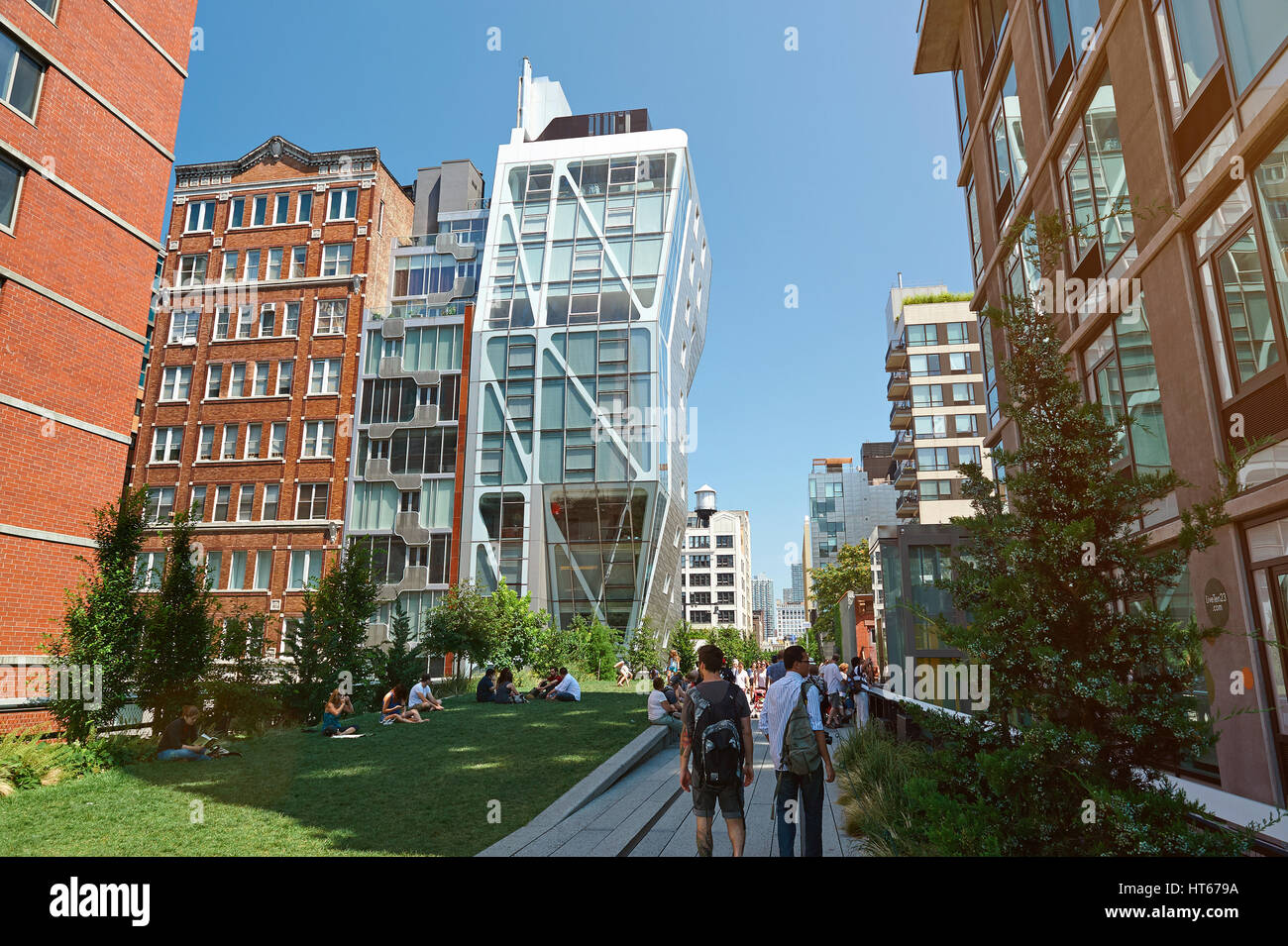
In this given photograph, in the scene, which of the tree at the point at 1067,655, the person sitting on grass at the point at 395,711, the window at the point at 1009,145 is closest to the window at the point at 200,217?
the person sitting on grass at the point at 395,711

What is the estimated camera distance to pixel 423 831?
8.38 metres

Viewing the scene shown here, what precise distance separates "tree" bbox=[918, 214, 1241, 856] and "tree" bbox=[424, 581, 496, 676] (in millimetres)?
25249

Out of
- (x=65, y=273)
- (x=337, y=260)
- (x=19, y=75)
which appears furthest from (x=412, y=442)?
(x=19, y=75)

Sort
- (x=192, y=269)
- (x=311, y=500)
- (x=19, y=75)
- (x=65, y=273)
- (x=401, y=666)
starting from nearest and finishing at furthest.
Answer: (x=19, y=75) → (x=65, y=273) → (x=401, y=666) → (x=311, y=500) → (x=192, y=269)

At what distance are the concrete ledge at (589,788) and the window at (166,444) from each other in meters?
41.6

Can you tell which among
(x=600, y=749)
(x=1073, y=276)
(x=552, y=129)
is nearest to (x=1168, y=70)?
(x=1073, y=276)

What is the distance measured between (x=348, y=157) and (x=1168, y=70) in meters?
47.3

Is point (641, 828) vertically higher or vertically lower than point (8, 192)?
lower

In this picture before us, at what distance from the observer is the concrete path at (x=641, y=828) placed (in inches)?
310

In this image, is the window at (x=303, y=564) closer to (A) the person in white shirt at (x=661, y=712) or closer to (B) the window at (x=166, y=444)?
(B) the window at (x=166, y=444)

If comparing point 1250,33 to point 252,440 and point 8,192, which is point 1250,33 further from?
point 252,440

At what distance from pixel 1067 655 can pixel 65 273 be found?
2018cm

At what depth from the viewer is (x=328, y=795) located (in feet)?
33.5

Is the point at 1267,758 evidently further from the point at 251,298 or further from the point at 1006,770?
the point at 251,298
